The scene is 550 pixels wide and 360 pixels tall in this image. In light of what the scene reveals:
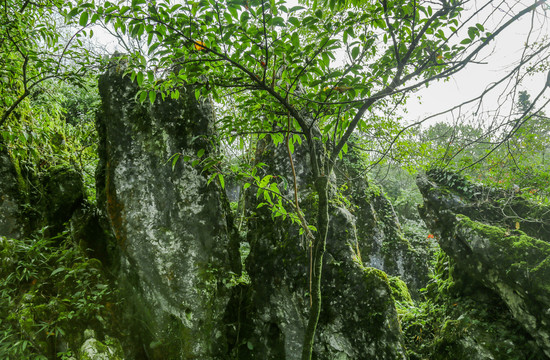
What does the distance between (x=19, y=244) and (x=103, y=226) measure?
3.41ft

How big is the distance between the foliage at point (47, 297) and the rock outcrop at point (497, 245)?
514 centimetres

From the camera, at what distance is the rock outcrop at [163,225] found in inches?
145

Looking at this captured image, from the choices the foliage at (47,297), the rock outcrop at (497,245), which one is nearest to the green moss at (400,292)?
the rock outcrop at (497,245)

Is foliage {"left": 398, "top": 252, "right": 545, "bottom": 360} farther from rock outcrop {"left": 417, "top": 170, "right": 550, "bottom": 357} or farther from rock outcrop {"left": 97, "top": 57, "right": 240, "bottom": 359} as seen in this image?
rock outcrop {"left": 97, "top": 57, "right": 240, "bottom": 359}

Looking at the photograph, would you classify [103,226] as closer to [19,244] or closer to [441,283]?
[19,244]

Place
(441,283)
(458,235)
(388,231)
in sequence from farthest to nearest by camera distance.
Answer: (388,231) → (441,283) → (458,235)

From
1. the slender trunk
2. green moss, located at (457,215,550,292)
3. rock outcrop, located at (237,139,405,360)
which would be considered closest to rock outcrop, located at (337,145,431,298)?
green moss, located at (457,215,550,292)

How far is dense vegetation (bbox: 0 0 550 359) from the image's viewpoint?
191 cm

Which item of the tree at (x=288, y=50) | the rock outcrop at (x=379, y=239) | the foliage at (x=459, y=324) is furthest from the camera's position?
the rock outcrop at (x=379, y=239)

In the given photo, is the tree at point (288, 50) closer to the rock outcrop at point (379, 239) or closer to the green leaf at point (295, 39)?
the green leaf at point (295, 39)

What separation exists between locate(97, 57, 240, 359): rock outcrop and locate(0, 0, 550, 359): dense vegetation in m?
0.38

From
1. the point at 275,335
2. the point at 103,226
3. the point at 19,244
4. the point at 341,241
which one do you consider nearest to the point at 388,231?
the point at 341,241

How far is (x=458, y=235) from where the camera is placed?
17.0ft

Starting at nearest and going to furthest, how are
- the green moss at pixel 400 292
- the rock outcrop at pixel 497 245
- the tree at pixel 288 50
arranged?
the tree at pixel 288 50 → the rock outcrop at pixel 497 245 → the green moss at pixel 400 292
